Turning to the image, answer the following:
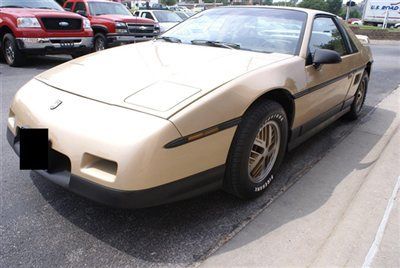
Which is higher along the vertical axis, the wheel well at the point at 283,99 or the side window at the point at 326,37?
the side window at the point at 326,37

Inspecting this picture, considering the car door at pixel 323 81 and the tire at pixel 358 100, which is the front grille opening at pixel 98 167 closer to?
the car door at pixel 323 81

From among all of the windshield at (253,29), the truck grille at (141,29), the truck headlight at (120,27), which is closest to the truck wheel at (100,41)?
the truck headlight at (120,27)

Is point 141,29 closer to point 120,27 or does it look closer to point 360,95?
point 120,27

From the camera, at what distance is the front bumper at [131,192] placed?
2053 millimetres

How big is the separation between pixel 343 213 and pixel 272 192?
0.56 m

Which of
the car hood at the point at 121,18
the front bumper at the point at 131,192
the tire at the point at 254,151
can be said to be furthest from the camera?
the car hood at the point at 121,18

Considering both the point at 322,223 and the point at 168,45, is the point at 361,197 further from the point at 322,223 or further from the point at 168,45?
the point at 168,45

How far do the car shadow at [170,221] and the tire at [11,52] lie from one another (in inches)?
235

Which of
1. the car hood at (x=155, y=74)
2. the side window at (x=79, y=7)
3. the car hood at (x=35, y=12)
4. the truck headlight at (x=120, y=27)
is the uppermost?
the side window at (x=79, y=7)

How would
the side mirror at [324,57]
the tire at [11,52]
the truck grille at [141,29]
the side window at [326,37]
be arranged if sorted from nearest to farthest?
1. the side mirror at [324,57]
2. the side window at [326,37]
3. the tire at [11,52]
4. the truck grille at [141,29]

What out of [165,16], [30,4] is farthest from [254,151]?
[165,16]

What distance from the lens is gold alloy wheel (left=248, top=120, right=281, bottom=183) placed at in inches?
109

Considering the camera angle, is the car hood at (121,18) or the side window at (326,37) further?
the car hood at (121,18)

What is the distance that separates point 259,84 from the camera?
103 inches
